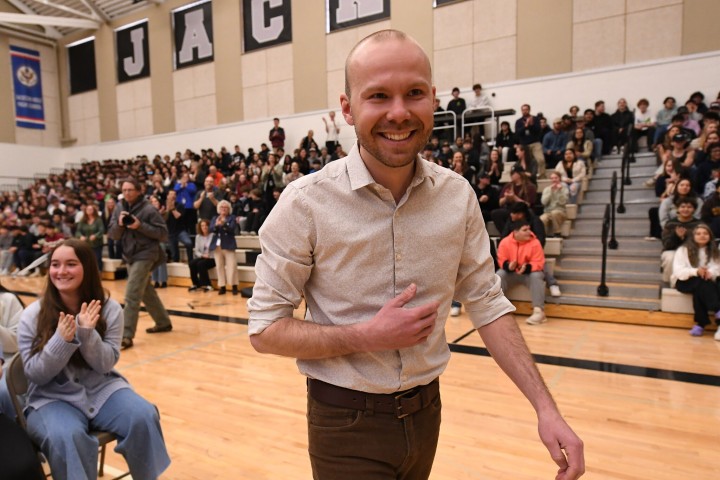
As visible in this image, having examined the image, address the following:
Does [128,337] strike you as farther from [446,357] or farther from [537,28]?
[537,28]

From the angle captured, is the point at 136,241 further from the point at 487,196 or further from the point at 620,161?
the point at 620,161

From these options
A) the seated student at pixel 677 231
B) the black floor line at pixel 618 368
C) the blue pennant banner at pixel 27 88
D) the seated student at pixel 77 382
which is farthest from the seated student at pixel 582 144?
the blue pennant banner at pixel 27 88

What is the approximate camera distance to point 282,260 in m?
1.14

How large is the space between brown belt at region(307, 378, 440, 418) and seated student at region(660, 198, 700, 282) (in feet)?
19.4

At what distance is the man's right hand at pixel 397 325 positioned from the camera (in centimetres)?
107

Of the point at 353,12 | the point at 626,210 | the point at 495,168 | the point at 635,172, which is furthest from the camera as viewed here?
the point at 353,12

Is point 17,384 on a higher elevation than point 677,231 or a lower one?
lower

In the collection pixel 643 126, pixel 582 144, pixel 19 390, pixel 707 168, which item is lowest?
pixel 19 390

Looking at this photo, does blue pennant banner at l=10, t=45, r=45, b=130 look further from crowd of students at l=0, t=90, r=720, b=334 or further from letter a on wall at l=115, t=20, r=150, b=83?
crowd of students at l=0, t=90, r=720, b=334

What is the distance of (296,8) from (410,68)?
1531 centimetres

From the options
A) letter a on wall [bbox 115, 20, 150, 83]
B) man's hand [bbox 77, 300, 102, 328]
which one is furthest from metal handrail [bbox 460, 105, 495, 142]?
letter a on wall [bbox 115, 20, 150, 83]

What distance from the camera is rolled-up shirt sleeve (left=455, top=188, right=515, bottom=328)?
1.32m

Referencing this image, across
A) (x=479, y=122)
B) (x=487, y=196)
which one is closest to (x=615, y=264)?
(x=487, y=196)

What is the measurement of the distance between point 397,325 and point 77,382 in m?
2.06
